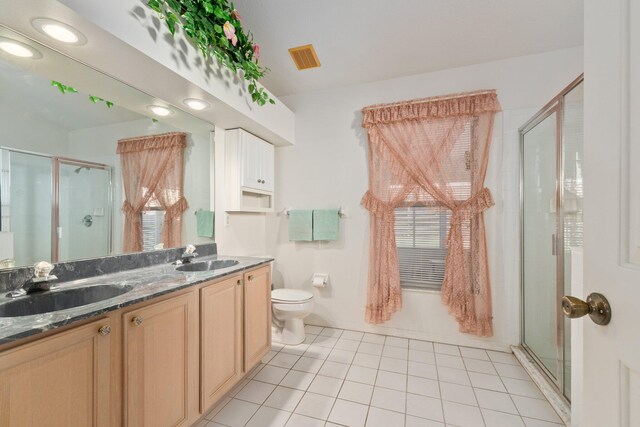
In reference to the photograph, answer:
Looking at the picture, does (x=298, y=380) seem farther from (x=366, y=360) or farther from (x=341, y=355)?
(x=366, y=360)

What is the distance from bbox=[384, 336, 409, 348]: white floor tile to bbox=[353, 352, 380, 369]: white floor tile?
1.01 feet

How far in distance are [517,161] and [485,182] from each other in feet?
1.05

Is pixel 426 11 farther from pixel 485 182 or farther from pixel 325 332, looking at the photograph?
pixel 325 332

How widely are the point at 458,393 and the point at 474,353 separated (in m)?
0.68

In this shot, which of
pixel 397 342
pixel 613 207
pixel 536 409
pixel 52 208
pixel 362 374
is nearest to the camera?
pixel 613 207

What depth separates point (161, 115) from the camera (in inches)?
74.5

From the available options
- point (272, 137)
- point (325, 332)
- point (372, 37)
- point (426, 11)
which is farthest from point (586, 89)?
point (325, 332)

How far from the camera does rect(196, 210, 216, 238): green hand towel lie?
225 centimetres

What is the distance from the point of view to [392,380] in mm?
1938

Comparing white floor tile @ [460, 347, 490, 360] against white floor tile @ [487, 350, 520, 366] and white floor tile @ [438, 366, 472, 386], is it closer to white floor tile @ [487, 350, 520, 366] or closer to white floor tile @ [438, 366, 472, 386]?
white floor tile @ [487, 350, 520, 366]

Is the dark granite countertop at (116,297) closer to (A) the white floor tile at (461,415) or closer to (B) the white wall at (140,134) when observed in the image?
(B) the white wall at (140,134)

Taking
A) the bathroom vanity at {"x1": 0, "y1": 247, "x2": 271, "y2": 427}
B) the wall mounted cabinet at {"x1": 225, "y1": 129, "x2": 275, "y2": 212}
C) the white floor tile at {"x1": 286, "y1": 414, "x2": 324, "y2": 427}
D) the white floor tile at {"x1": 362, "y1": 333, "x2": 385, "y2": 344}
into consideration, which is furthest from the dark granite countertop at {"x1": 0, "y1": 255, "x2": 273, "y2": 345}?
the white floor tile at {"x1": 362, "y1": 333, "x2": 385, "y2": 344}

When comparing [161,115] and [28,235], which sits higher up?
[161,115]

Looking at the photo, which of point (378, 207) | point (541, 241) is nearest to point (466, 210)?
point (541, 241)
